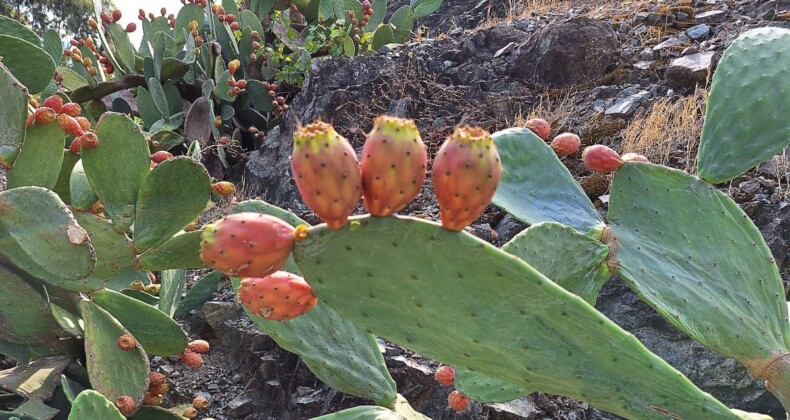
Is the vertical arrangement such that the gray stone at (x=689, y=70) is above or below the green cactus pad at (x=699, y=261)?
below

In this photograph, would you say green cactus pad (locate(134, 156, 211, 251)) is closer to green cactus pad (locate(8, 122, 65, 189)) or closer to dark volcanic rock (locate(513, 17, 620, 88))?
green cactus pad (locate(8, 122, 65, 189))

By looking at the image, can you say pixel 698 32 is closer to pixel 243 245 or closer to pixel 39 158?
pixel 39 158

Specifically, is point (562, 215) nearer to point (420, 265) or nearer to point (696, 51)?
point (420, 265)

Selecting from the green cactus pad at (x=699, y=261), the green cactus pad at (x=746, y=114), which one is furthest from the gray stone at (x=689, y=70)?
the green cactus pad at (x=699, y=261)

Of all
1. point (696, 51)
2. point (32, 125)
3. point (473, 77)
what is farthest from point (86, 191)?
point (696, 51)

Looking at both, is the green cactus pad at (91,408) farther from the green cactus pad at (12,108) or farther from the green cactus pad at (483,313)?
the green cactus pad at (12,108)
